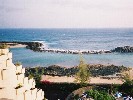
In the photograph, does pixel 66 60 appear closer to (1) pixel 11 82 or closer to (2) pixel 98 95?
(2) pixel 98 95

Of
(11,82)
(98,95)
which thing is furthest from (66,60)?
(11,82)

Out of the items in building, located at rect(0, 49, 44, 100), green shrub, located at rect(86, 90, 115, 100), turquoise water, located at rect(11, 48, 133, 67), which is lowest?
turquoise water, located at rect(11, 48, 133, 67)

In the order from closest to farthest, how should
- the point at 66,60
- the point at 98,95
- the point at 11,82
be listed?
the point at 11,82 < the point at 98,95 < the point at 66,60

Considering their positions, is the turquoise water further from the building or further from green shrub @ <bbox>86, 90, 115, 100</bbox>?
the building

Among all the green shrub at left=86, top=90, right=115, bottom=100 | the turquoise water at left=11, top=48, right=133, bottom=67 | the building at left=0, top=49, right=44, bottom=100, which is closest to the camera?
the building at left=0, top=49, right=44, bottom=100

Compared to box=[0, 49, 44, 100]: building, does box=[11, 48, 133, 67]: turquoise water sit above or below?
below

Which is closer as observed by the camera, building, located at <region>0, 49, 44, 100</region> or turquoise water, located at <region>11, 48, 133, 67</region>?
building, located at <region>0, 49, 44, 100</region>

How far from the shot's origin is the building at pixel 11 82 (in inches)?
548

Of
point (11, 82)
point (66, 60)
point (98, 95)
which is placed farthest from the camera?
point (66, 60)

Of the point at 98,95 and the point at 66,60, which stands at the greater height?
the point at 98,95

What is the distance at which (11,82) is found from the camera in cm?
1455

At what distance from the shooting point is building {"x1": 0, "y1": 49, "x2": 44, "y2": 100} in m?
13.9

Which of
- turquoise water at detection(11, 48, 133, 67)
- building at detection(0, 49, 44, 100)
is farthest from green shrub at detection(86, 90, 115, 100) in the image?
turquoise water at detection(11, 48, 133, 67)

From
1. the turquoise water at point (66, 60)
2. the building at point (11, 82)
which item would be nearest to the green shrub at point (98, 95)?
the building at point (11, 82)
